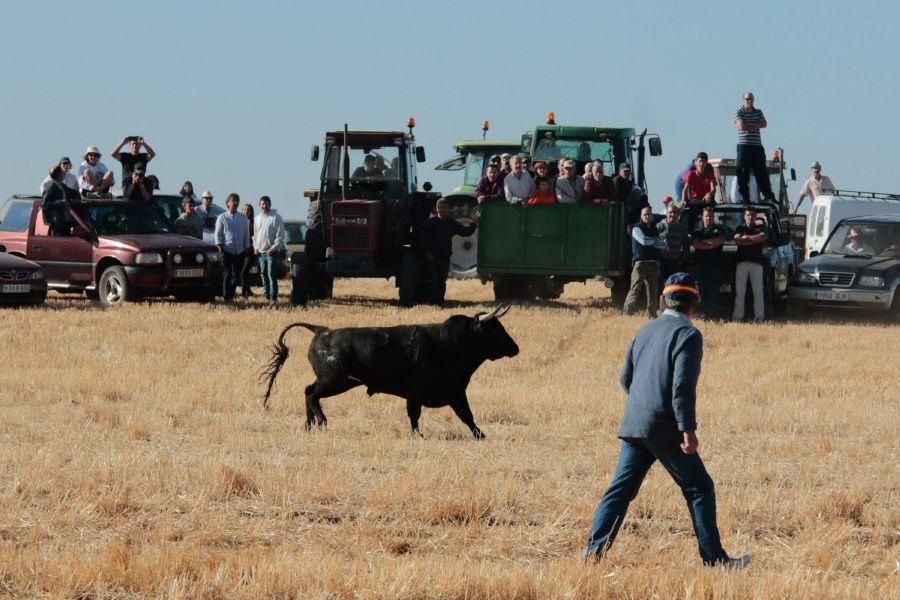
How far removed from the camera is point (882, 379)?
18.6 m

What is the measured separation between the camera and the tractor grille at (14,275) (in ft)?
80.1

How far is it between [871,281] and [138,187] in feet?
39.1

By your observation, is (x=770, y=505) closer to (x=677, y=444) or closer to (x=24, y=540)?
(x=677, y=444)

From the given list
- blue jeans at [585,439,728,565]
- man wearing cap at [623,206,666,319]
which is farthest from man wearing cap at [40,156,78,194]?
blue jeans at [585,439,728,565]

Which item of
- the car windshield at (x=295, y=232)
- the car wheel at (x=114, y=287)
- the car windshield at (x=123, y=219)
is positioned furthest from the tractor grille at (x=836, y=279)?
the car windshield at (x=295, y=232)

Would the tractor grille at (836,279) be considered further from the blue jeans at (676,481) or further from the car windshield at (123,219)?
the blue jeans at (676,481)

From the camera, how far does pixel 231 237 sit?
83.4 ft

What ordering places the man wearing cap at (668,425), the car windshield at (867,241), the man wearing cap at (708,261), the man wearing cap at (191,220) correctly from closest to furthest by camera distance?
the man wearing cap at (668,425) < the man wearing cap at (708,261) < the car windshield at (867,241) < the man wearing cap at (191,220)

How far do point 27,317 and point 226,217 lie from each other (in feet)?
12.7

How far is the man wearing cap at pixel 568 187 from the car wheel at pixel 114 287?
23.1 ft

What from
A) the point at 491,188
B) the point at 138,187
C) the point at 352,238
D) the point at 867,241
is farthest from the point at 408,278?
the point at 867,241

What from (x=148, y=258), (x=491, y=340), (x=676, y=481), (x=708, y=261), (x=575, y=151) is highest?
(x=575, y=151)

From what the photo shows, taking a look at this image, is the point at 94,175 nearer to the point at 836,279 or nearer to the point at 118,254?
the point at 118,254

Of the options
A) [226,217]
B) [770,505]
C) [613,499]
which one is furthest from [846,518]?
[226,217]
